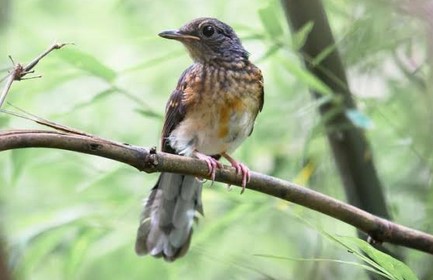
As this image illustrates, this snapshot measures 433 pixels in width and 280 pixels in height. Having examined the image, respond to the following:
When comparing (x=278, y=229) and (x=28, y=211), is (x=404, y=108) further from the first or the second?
(x=28, y=211)

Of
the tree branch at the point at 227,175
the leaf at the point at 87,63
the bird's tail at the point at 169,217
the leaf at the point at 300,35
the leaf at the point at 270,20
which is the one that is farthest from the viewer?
the bird's tail at the point at 169,217

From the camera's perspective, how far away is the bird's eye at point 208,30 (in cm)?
336

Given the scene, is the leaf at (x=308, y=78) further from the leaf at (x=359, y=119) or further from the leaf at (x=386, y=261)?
the leaf at (x=386, y=261)

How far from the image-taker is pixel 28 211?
4.38 metres

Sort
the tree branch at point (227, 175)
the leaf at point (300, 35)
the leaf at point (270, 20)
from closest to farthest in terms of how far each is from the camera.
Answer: the tree branch at point (227, 175)
the leaf at point (300, 35)
the leaf at point (270, 20)

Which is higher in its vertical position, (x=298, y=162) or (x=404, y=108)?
(x=404, y=108)

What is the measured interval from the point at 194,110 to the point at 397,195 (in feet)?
2.87

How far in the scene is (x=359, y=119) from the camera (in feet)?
8.91

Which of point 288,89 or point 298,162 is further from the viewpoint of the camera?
point 288,89

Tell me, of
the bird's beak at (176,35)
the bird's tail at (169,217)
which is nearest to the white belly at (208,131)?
the bird's tail at (169,217)

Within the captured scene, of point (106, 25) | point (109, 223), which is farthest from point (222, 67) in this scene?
point (106, 25)

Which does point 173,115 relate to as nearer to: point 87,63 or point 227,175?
point 87,63

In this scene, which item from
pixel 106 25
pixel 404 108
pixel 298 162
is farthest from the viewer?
pixel 106 25

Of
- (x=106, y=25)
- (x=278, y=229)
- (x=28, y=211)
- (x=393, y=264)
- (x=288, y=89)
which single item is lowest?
(x=28, y=211)
